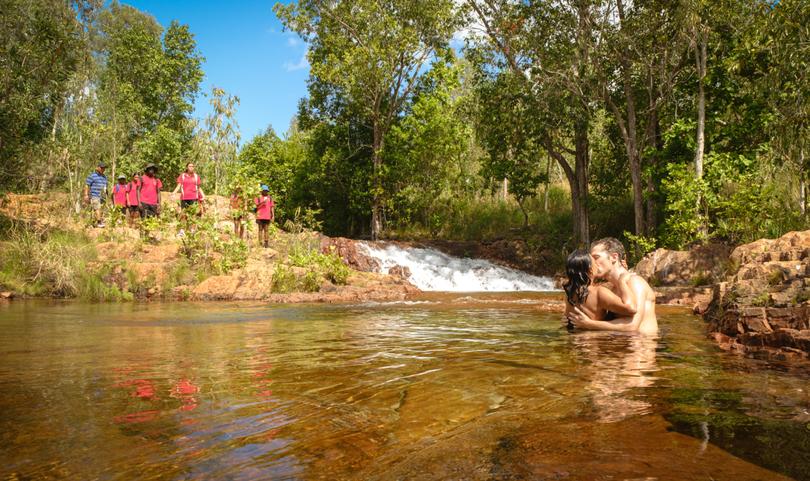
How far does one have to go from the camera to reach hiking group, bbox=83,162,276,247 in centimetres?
1534

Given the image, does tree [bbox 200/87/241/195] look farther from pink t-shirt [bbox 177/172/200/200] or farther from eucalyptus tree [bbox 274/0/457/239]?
eucalyptus tree [bbox 274/0/457/239]

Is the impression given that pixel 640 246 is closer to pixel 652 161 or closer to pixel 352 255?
pixel 652 161

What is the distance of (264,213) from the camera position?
16812 mm

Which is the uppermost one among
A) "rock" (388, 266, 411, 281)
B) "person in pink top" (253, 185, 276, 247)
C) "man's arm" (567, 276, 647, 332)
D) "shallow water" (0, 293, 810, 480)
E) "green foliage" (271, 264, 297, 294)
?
"person in pink top" (253, 185, 276, 247)

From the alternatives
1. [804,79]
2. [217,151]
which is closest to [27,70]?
[217,151]

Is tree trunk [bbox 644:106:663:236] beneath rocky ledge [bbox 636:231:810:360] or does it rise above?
above

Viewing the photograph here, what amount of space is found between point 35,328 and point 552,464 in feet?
24.1

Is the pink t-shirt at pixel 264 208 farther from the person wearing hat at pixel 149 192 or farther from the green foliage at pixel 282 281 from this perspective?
the green foliage at pixel 282 281

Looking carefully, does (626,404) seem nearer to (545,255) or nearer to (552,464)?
(552,464)

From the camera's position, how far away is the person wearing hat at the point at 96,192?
663 inches

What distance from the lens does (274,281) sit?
44.0 feet

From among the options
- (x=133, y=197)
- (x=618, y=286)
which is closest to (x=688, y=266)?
(x=618, y=286)

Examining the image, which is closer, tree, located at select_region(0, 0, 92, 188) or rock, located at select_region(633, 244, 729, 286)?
rock, located at select_region(633, 244, 729, 286)

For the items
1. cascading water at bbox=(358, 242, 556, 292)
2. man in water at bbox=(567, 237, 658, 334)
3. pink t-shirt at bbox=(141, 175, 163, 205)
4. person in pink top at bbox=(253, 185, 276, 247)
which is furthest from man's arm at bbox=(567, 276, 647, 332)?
pink t-shirt at bbox=(141, 175, 163, 205)
